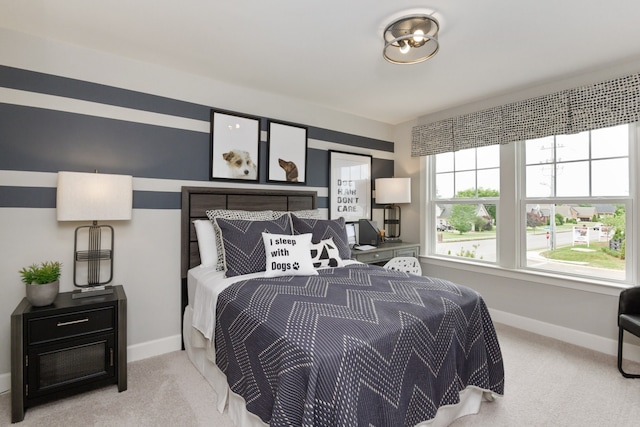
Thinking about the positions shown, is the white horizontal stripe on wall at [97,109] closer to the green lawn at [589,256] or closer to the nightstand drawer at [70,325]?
the nightstand drawer at [70,325]

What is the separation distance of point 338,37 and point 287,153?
54.5 inches

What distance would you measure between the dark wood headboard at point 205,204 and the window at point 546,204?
217 cm

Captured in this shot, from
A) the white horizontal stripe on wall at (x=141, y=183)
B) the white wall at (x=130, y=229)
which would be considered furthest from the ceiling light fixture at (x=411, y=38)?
the white horizontal stripe on wall at (x=141, y=183)

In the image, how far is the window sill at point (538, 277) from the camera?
2651 mm

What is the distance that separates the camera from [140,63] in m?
2.50

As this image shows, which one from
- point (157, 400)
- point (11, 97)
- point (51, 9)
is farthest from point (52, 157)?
point (157, 400)

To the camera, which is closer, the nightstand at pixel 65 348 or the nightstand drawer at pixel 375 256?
the nightstand at pixel 65 348

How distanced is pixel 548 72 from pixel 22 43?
410 centimetres

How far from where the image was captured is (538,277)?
3.05 meters

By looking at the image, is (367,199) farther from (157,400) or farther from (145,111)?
(157,400)


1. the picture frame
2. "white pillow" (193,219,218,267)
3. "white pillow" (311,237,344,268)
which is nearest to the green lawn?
the picture frame

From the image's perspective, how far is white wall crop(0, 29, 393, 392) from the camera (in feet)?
6.79

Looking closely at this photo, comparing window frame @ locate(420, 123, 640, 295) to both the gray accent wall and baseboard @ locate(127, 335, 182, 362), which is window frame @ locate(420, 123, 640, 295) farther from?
baseboard @ locate(127, 335, 182, 362)

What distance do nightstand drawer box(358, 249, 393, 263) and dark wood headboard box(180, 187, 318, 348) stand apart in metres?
0.99
